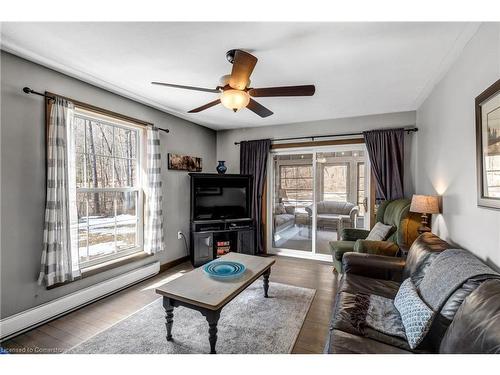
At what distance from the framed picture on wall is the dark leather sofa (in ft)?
1.68

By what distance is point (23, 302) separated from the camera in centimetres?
208

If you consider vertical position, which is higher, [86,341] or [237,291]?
[237,291]

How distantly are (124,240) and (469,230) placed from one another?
369 cm

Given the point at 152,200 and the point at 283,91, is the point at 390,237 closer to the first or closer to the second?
the point at 283,91

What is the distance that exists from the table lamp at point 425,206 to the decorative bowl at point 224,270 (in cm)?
190

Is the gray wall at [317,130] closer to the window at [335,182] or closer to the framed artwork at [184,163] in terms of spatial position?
the window at [335,182]

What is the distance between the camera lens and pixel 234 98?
1887 millimetres

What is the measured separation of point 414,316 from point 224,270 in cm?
149

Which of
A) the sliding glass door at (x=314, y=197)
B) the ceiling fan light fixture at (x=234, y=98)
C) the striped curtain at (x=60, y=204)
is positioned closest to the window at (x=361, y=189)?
the sliding glass door at (x=314, y=197)

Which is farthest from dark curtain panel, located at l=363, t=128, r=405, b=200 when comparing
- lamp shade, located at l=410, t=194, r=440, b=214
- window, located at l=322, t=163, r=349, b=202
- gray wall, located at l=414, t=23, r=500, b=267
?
lamp shade, located at l=410, t=194, r=440, b=214

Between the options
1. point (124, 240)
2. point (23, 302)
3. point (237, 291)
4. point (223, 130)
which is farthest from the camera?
point (223, 130)

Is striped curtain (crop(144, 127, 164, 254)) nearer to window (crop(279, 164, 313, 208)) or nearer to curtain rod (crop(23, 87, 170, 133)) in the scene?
curtain rod (crop(23, 87, 170, 133))
